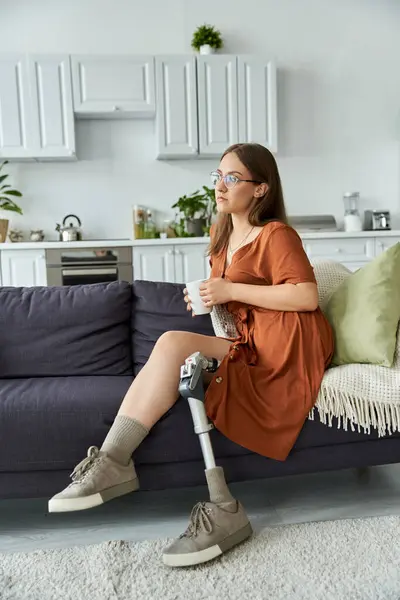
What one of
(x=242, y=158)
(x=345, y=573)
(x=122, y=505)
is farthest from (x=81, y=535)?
(x=242, y=158)

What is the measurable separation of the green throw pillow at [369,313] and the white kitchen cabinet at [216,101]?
2.73m

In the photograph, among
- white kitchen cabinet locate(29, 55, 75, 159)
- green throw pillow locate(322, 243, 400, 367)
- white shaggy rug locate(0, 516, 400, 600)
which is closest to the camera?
white shaggy rug locate(0, 516, 400, 600)

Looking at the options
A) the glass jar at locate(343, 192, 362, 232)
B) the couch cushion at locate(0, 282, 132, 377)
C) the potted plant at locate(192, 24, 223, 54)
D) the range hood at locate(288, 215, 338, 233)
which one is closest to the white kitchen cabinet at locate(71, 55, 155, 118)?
the potted plant at locate(192, 24, 223, 54)

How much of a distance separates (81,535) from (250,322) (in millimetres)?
838

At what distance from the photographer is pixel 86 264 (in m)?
4.33

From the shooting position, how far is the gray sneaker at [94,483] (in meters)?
1.54

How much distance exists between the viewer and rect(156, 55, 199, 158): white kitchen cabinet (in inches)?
175

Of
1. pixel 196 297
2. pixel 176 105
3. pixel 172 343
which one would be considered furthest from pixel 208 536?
pixel 176 105

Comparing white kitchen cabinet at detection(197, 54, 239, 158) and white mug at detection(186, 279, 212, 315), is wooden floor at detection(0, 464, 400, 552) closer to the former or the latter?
white mug at detection(186, 279, 212, 315)

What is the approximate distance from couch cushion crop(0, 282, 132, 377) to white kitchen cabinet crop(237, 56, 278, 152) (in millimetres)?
2656

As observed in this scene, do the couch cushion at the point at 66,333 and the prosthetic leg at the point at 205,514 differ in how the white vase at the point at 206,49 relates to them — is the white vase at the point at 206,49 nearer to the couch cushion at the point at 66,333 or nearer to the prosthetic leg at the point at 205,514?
the couch cushion at the point at 66,333

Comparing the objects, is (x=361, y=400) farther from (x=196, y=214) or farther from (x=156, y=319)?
(x=196, y=214)

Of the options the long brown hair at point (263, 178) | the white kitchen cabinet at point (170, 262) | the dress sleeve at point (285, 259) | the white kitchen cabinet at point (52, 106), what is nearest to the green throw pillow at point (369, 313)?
the dress sleeve at point (285, 259)

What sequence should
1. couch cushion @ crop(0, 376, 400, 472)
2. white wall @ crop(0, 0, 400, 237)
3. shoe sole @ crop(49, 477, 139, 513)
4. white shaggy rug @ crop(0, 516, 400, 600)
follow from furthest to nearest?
white wall @ crop(0, 0, 400, 237) → couch cushion @ crop(0, 376, 400, 472) → shoe sole @ crop(49, 477, 139, 513) → white shaggy rug @ crop(0, 516, 400, 600)
